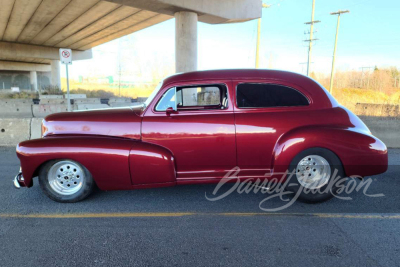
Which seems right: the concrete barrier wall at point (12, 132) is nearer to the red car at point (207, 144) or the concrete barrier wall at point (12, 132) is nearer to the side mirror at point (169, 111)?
the red car at point (207, 144)

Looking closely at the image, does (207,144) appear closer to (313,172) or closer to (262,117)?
(262,117)

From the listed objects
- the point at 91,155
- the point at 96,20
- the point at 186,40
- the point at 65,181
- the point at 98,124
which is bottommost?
the point at 65,181

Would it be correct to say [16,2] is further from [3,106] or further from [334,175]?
[334,175]

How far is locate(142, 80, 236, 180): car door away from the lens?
3570 mm

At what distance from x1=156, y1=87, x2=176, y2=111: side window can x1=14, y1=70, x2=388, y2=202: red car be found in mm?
14

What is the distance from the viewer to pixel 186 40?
14516 millimetres

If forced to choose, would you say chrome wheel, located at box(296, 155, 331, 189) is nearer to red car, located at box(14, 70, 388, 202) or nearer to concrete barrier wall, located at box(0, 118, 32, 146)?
red car, located at box(14, 70, 388, 202)

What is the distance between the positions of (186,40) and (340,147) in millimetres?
12469

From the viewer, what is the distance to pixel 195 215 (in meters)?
3.33

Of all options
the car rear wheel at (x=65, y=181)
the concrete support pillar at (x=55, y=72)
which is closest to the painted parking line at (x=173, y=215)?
the car rear wheel at (x=65, y=181)

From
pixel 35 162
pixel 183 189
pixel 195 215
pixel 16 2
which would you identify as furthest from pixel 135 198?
pixel 16 2

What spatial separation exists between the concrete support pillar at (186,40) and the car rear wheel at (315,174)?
11656 millimetres

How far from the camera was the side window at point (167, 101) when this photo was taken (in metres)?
3.66

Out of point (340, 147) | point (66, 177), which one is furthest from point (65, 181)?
point (340, 147)
